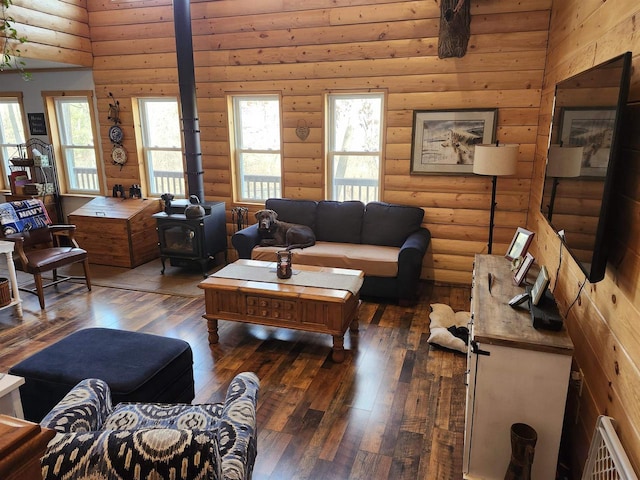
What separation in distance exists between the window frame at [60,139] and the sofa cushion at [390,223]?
3.88 metres

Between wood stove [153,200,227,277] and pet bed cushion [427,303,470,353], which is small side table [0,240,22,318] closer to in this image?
wood stove [153,200,227,277]

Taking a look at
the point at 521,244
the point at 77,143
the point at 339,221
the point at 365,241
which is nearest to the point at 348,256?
the point at 365,241

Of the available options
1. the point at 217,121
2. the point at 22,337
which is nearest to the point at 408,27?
the point at 217,121

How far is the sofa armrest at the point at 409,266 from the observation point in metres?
3.98

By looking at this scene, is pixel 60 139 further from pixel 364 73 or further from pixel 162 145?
pixel 364 73

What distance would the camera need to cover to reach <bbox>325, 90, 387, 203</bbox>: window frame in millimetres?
4703

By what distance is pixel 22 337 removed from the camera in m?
3.52

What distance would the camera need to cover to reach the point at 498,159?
3.64 meters

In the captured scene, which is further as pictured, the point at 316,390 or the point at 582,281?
the point at 316,390

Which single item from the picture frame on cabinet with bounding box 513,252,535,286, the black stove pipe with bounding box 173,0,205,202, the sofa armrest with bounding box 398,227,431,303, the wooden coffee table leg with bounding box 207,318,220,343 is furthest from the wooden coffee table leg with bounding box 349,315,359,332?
the black stove pipe with bounding box 173,0,205,202

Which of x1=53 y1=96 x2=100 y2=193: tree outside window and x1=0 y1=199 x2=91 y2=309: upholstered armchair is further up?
x1=53 y1=96 x2=100 y2=193: tree outside window

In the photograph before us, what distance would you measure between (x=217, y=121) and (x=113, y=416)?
4.16m

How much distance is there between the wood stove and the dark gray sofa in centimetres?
50

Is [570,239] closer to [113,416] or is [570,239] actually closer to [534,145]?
[113,416]
